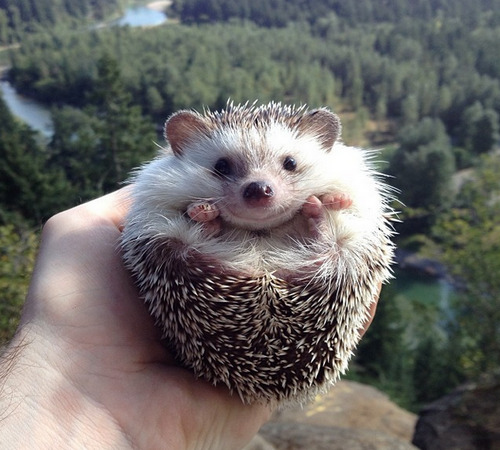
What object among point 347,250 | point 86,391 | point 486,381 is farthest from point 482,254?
point 86,391

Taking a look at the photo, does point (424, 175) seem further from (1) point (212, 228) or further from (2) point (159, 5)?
(2) point (159, 5)

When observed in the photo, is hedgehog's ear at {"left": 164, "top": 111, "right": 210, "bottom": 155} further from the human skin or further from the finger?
the human skin

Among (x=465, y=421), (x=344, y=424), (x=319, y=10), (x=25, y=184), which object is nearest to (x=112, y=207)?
(x=344, y=424)

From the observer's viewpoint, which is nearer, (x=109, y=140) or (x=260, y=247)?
(x=260, y=247)

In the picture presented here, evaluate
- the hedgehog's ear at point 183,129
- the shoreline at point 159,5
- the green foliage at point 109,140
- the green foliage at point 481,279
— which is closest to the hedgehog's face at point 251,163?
the hedgehog's ear at point 183,129

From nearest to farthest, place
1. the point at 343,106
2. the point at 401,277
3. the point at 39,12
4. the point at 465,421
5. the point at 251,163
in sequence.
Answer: the point at 251,163 → the point at 465,421 → the point at 401,277 → the point at 39,12 → the point at 343,106

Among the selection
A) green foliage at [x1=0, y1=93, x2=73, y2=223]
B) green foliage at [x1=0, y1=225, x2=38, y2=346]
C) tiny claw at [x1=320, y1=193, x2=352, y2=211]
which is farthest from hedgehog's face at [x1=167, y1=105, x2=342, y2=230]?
green foliage at [x1=0, y1=93, x2=73, y2=223]

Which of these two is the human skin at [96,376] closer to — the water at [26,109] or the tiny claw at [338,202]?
Answer: the tiny claw at [338,202]
